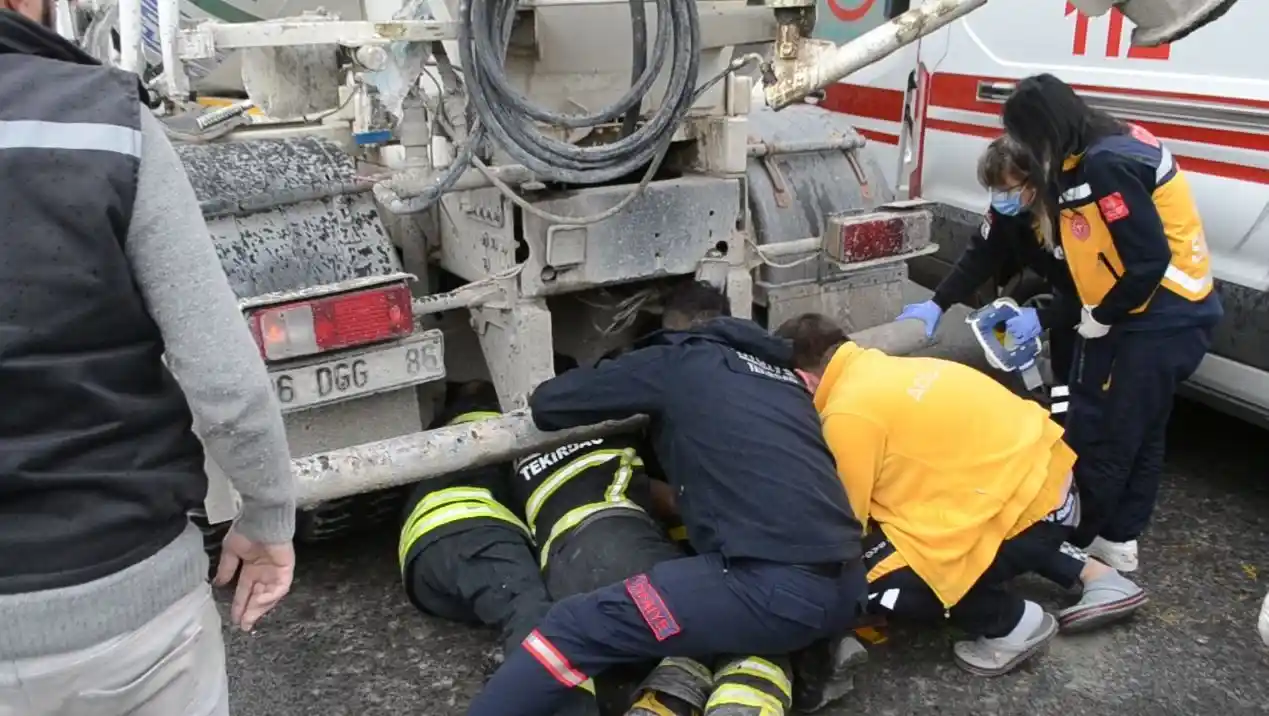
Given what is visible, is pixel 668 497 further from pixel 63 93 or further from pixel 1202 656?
pixel 63 93

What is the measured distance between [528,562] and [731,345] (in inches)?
29.3

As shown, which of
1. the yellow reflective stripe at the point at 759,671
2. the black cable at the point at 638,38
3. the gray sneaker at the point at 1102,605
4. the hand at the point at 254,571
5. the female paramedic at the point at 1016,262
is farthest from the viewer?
the female paramedic at the point at 1016,262

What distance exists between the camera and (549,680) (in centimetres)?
246

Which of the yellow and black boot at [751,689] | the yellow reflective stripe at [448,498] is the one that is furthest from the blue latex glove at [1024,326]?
the yellow reflective stripe at [448,498]

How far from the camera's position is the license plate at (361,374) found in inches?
111

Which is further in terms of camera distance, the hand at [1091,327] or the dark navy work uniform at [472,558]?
the hand at [1091,327]

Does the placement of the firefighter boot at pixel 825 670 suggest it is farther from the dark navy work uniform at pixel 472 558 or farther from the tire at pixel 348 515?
the tire at pixel 348 515

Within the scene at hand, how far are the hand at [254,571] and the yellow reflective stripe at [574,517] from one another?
3.99 ft

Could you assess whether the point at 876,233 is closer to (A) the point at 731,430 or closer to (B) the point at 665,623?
(A) the point at 731,430

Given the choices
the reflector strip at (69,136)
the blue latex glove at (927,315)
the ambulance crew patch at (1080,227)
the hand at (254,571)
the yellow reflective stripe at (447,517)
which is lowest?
the yellow reflective stripe at (447,517)

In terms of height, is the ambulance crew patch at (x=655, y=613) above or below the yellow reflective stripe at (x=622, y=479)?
below

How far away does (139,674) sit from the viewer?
1493mm

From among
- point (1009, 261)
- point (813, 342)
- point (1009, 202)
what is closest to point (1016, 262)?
point (1009, 261)

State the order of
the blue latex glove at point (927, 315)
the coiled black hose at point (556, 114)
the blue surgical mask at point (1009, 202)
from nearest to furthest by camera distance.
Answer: the coiled black hose at point (556, 114) < the blue surgical mask at point (1009, 202) < the blue latex glove at point (927, 315)
